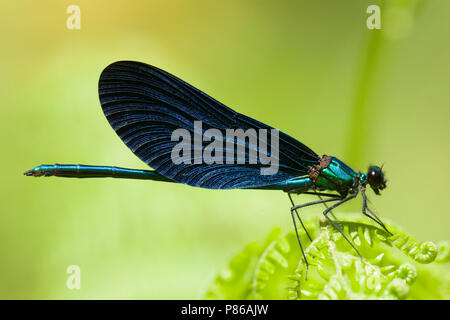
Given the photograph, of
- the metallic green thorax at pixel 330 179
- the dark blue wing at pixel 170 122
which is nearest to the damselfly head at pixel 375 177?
the metallic green thorax at pixel 330 179

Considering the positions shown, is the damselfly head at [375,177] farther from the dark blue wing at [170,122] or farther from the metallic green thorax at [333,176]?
the dark blue wing at [170,122]

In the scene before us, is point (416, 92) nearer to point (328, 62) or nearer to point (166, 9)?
point (328, 62)

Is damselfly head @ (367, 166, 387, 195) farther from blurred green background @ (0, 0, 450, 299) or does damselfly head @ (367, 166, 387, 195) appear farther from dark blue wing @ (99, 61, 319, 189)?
blurred green background @ (0, 0, 450, 299)

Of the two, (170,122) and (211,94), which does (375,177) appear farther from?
(211,94)

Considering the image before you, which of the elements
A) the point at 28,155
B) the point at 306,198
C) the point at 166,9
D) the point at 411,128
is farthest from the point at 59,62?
the point at 411,128

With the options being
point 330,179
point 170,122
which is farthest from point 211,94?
point 330,179
